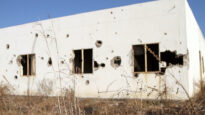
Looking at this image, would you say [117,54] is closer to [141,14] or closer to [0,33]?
[141,14]

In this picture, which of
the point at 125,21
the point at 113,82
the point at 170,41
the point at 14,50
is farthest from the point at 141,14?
the point at 14,50

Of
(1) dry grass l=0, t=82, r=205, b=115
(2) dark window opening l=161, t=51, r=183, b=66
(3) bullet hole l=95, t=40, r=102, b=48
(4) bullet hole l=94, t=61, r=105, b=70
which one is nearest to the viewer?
(1) dry grass l=0, t=82, r=205, b=115

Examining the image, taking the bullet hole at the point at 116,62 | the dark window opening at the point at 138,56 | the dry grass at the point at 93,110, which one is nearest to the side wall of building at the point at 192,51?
the dark window opening at the point at 138,56

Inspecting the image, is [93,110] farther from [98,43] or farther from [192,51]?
[192,51]

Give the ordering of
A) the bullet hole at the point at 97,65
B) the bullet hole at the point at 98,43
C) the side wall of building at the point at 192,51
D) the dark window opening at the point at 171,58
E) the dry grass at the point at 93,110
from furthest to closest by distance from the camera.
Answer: the bullet hole at the point at 98,43, the bullet hole at the point at 97,65, the side wall of building at the point at 192,51, the dark window opening at the point at 171,58, the dry grass at the point at 93,110

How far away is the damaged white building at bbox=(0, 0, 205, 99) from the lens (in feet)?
19.1

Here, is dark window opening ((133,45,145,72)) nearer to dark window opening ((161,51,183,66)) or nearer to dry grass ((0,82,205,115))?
dark window opening ((161,51,183,66))

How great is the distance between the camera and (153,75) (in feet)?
19.7

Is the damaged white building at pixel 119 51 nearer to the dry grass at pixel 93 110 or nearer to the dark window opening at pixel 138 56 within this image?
the dark window opening at pixel 138 56

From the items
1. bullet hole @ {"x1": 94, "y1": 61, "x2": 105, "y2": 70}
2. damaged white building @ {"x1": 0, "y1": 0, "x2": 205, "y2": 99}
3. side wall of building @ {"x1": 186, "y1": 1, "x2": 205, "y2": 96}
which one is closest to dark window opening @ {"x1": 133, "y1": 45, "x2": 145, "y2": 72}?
damaged white building @ {"x1": 0, "y1": 0, "x2": 205, "y2": 99}

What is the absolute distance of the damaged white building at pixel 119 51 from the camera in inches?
230

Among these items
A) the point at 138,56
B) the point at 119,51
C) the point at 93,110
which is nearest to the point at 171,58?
the point at 138,56

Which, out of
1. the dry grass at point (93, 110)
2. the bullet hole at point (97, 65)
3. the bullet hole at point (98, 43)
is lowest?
the dry grass at point (93, 110)

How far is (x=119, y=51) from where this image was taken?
6586mm
